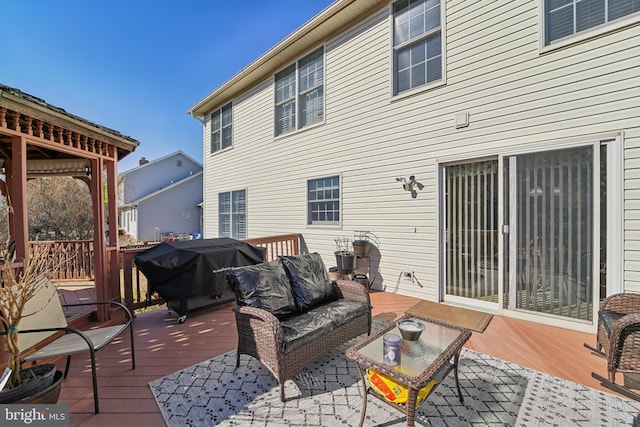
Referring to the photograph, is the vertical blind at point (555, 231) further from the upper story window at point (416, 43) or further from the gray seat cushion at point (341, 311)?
the gray seat cushion at point (341, 311)

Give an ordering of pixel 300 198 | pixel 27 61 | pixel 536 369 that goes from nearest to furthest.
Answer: pixel 536 369 < pixel 300 198 < pixel 27 61

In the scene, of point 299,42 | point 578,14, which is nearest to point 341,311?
point 578,14

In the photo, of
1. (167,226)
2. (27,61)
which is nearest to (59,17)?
(27,61)

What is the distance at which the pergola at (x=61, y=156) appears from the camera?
2.88 metres

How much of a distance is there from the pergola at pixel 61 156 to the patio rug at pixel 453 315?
4.42m

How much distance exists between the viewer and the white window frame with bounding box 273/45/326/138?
21.5 feet

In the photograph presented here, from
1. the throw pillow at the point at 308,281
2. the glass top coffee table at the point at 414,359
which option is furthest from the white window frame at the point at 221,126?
the glass top coffee table at the point at 414,359

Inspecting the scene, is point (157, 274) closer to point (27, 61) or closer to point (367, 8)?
point (367, 8)

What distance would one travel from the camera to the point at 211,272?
4098 mm

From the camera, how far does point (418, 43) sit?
4.94m


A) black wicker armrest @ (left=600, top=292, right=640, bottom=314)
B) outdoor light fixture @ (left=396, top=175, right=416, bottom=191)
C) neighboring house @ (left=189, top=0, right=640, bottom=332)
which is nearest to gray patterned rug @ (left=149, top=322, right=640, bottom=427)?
black wicker armrest @ (left=600, top=292, right=640, bottom=314)

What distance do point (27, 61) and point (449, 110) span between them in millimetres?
11351

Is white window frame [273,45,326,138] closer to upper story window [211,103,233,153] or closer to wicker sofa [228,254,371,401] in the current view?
upper story window [211,103,233,153]

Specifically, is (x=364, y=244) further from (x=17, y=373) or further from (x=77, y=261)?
(x=77, y=261)
